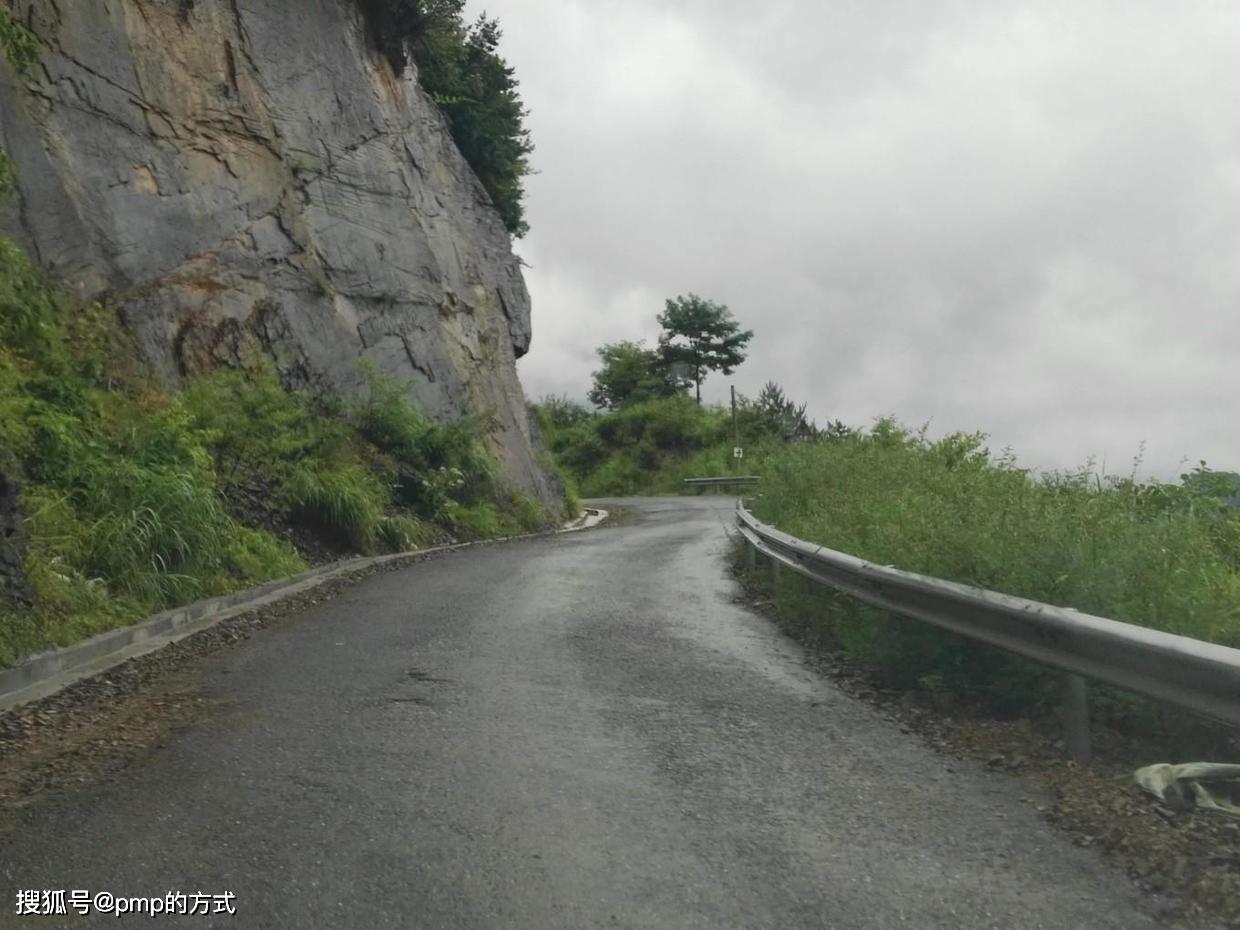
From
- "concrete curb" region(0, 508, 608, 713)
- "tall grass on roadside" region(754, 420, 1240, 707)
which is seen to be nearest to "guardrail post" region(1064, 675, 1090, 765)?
"tall grass on roadside" region(754, 420, 1240, 707)

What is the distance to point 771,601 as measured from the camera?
39.4 feet

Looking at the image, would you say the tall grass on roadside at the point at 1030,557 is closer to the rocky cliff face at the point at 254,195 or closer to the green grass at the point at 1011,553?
the green grass at the point at 1011,553

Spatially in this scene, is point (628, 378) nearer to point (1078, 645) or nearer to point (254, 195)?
point (254, 195)

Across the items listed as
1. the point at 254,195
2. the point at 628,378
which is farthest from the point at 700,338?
the point at 254,195

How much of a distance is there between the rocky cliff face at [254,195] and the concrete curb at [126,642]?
20.3 feet

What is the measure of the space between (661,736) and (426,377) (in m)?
20.4

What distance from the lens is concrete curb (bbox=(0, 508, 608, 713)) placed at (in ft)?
24.6

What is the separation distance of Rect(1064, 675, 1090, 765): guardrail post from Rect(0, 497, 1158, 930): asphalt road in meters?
0.41

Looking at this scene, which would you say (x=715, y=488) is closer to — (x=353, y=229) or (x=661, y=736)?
(x=353, y=229)

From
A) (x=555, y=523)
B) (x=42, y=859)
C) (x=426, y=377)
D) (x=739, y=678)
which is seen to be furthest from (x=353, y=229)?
(x=42, y=859)

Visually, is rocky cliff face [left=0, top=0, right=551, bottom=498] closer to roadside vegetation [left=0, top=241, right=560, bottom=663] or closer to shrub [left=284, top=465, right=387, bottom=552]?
roadside vegetation [left=0, top=241, right=560, bottom=663]

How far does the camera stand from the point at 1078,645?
5.41 meters

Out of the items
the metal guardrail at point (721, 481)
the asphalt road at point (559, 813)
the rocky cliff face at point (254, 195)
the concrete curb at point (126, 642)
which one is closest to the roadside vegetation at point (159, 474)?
the concrete curb at point (126, 642)

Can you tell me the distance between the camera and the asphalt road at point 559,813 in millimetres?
3943
